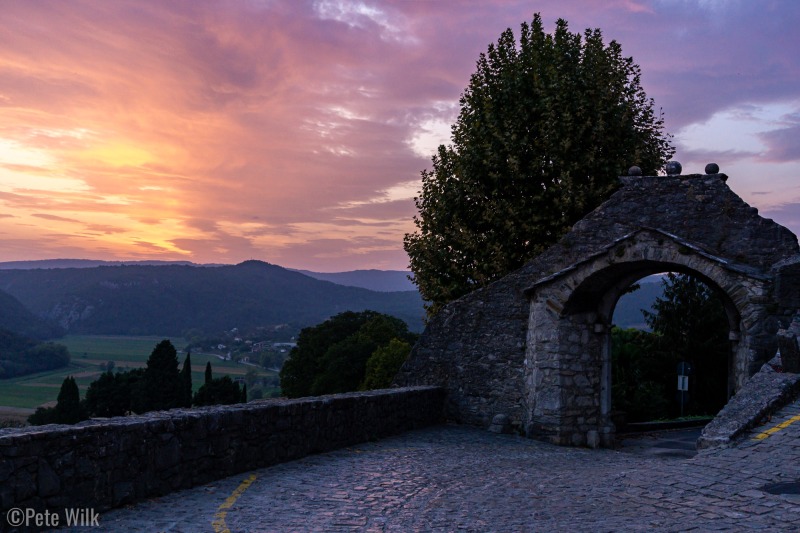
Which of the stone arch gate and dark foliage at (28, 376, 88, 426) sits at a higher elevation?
the stone arch gate

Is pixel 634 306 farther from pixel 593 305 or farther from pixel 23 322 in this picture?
pixel 593 305

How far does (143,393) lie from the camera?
4925cm

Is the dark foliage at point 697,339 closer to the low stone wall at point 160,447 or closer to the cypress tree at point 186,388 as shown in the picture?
the low stone wall at point 160,447

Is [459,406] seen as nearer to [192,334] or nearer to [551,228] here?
[551,228]

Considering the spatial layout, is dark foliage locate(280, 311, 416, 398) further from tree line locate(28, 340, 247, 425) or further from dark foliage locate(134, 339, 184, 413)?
dark foliage locate(134, 339, 184, 413)

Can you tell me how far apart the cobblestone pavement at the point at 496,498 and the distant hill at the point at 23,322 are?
473 feet

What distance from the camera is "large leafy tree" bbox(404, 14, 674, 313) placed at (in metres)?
20.0

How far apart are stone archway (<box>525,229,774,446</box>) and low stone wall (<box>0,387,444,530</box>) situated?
4.08 m

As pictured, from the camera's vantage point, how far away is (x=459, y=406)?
1664 cm

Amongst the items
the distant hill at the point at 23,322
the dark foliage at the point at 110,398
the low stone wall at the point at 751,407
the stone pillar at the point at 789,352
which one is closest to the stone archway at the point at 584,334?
the stone pillar at the point at 789,352

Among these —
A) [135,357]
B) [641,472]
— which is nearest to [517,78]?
[641,472]

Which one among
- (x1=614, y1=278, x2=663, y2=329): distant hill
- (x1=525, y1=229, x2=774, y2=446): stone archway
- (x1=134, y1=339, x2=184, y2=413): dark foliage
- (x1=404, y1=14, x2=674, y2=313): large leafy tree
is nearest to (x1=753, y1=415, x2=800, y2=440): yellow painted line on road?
(x1=525, y1=229, x2=774, y2=446): stone archway

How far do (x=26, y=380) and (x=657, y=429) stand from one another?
3995 inches

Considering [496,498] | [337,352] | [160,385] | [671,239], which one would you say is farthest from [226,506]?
[160,385]
